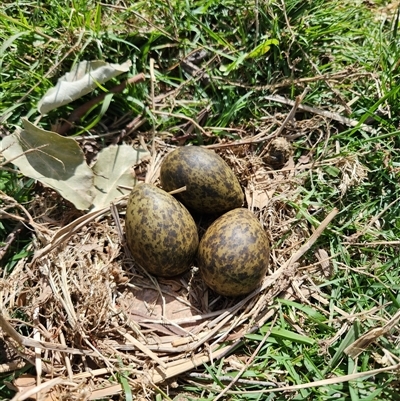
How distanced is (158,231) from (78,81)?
985 millimetres

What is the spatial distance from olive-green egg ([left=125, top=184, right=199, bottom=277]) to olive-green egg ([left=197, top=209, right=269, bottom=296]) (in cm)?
11

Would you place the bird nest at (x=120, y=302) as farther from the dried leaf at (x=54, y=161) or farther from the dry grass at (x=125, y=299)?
the dried leaf at (x=54, y=161)

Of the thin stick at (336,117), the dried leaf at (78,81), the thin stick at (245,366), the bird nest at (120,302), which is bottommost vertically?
the thin stick at (245,366)

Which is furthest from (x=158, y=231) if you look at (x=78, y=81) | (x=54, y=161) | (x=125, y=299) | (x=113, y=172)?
(x=78, y=81)

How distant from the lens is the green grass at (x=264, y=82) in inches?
103

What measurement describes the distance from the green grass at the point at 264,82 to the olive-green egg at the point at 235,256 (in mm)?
267

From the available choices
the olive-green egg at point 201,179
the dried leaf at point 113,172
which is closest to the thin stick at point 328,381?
the olive-green egg at point 201,179

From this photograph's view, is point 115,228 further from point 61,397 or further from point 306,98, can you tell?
point 306,98

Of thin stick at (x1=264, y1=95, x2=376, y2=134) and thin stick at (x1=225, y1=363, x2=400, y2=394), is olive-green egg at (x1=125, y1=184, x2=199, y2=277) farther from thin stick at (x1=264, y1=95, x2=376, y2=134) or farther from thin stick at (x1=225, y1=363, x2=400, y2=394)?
thin stick at (x1=264, y1=95, x2=376, y2=134)

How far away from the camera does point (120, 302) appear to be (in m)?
A: 2.58

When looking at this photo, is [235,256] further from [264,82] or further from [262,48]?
[262,48]

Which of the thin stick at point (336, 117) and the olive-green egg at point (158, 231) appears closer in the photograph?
the olive-green egg at point (158, 231)

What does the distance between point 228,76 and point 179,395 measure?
5.71ft

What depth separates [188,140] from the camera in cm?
292
